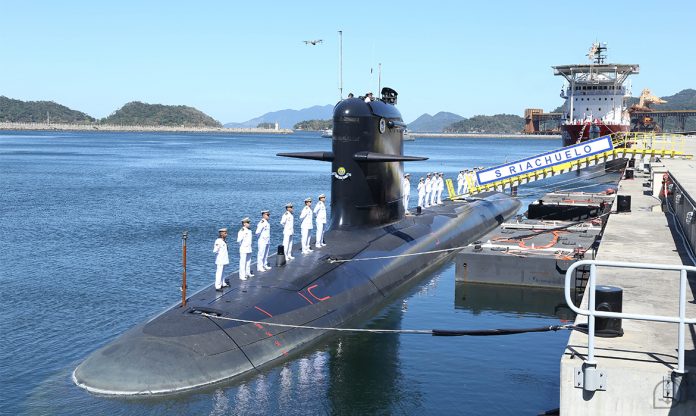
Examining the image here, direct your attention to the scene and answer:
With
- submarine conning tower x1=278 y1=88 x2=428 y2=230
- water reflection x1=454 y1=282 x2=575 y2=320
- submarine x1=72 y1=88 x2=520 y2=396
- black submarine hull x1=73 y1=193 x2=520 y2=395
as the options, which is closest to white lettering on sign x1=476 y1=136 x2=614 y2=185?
submarine x1=72 y1=88 x2=520 y2=396

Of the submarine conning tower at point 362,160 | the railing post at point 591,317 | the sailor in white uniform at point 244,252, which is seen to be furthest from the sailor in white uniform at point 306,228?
the railing post at point 591,317

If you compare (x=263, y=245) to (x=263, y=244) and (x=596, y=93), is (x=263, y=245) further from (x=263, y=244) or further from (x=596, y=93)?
(x=596, y=93)

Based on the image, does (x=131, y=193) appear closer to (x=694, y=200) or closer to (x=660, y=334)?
(x=694, y=200)

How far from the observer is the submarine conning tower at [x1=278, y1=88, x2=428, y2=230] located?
20.4m

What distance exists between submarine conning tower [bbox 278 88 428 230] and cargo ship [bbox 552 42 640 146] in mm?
59582

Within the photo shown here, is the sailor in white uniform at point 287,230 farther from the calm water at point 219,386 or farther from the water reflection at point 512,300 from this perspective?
the water reflection at point 512,300

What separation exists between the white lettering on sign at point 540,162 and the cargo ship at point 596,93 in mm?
39741

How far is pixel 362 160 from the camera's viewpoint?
20.2 meters

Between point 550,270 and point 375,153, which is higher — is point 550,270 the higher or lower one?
the lower one

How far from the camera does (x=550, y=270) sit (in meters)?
21.8

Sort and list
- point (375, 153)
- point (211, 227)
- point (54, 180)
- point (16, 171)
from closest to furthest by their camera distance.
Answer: point (375, 153), point (211, 227), point (54, 180), point (16, 171)

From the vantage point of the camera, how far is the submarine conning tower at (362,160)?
803 inches

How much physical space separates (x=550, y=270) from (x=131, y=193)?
3778 centimetres

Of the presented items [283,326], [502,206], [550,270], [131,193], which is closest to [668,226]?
[550,270]
